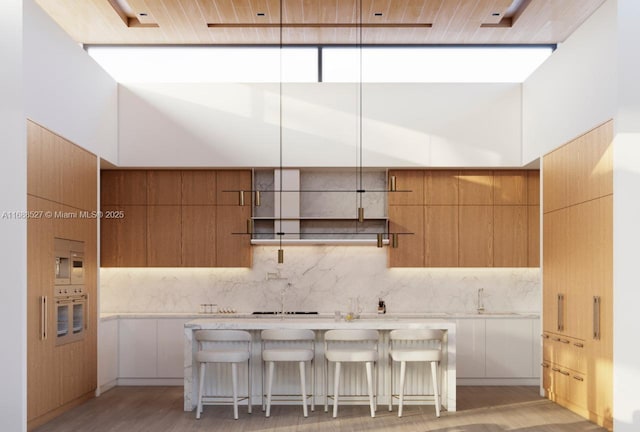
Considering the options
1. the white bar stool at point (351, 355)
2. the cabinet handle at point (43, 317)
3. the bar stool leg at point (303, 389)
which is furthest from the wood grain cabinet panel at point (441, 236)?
the cabinet handle at point (43, 317)

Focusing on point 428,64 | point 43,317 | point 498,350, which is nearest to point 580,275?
point 498,350

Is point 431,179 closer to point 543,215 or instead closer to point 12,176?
point 543,215

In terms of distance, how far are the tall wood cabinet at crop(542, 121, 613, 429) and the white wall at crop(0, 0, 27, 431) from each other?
4.89 metres

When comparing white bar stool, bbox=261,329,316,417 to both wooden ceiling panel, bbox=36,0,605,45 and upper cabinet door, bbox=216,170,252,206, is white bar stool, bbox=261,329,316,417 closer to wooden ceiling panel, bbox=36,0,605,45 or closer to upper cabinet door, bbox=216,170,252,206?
upper cabinet door, bbox=216,170,252,206

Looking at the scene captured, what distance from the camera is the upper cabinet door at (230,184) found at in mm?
9727

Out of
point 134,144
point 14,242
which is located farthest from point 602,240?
point 134,144

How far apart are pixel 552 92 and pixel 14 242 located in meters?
5.59

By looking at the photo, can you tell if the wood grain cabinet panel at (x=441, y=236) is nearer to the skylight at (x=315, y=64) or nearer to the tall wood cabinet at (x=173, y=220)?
the skylight at (x=315, y=64)

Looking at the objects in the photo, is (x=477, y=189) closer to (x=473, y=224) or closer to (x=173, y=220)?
(x=473, y=224)

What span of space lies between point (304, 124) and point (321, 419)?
387cm

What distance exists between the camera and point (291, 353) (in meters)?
7.19

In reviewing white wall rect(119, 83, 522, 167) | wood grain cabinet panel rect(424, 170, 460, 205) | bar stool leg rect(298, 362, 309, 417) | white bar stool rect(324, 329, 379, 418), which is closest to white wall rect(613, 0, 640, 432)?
white bar stool rect(324, 329, 379, 418)

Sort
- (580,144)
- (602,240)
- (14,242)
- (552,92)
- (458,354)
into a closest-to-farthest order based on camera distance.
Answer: (14,242)
(602,240)
(580,144)
(552,92)
(458,354)

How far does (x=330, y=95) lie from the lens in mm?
9547
